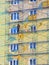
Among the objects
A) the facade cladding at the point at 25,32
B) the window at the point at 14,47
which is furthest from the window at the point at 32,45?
the window at the point at 14,47

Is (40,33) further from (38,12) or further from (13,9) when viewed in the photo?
(13,9)

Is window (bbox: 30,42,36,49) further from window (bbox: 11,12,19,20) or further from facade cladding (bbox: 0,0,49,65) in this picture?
window (bbox: 11,12,19,20)

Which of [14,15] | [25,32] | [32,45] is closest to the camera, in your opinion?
[32,45]

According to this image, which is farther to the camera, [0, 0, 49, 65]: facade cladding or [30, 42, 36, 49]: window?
[30, 42, 36, 49]: window

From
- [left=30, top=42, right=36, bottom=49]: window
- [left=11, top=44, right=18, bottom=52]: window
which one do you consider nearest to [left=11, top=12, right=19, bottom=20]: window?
[left=11, top=44, right=18, bottom=52]: window

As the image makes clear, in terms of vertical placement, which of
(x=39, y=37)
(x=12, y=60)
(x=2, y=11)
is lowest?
(x=12, y=60)

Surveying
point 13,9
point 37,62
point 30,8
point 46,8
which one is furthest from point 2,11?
point 37,62

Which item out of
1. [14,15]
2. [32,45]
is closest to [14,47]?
[32,45]

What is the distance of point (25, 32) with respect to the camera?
11.5 meters

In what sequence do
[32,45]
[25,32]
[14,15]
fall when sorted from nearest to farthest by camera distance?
[32,45] → [25,32] → [14,15]

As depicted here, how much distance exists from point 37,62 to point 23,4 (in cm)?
265

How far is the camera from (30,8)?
11.6 m

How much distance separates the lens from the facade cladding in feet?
36.9

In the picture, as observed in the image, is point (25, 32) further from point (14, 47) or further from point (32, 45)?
point (14, 47)
